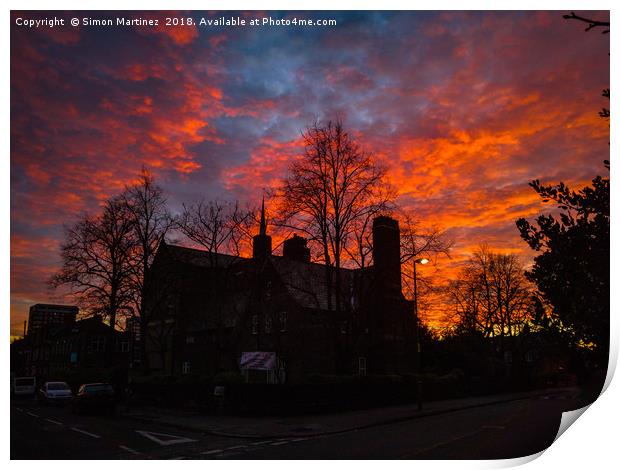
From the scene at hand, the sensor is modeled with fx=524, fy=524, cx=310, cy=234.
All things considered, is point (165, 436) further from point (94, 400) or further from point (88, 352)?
point (88, 352)

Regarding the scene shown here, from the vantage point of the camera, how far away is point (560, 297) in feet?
25.8

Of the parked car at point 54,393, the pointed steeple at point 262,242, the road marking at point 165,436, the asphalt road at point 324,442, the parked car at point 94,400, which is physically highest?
the pointed steeple at point 262,242

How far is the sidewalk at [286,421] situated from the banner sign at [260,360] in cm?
233

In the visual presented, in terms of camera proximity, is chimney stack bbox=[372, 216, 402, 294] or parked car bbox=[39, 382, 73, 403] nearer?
chimney stack bbox=[372, 216, 402, 294]

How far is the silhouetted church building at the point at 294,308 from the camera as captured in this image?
22734 millimetres

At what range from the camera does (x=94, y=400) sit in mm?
23281

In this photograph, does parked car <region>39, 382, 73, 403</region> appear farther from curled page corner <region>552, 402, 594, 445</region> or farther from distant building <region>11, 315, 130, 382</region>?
curled page corner <region>552, 402, 594, 445</region>

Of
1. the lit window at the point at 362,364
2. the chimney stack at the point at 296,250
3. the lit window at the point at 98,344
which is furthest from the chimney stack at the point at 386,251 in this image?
the lit window at the point at 98,344

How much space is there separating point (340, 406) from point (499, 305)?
80.7 feet

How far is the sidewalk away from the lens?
1507 cm

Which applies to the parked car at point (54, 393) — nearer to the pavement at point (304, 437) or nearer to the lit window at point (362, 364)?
the pavement at point (304, 437)

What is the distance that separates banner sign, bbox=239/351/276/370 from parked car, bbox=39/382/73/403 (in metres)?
12.3

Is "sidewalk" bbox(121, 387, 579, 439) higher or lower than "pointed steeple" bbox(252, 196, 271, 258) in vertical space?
Answer: lower

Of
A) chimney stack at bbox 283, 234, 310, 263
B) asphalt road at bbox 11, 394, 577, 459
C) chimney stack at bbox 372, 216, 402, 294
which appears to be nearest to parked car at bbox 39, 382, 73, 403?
asphalt road at bbox 11, 394, 577, 459
